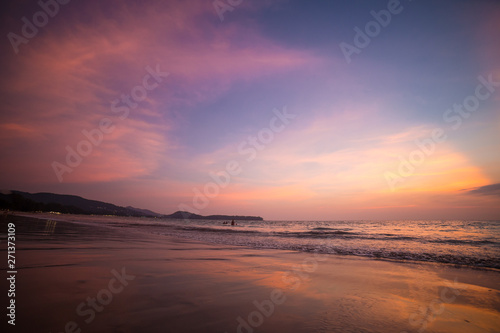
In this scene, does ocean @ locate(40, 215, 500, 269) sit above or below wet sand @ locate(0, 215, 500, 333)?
below

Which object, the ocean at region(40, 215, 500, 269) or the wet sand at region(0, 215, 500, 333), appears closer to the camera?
the wet sand at region(0, 215, 500, 333)

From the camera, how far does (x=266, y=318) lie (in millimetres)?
3438

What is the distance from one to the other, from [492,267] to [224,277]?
11575 mm

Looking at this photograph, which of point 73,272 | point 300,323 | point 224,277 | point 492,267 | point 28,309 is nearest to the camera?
point 28,309

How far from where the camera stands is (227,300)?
404cm

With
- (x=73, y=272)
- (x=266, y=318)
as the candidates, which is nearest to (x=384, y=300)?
(x=266, y=318)

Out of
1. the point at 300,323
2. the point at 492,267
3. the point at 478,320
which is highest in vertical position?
the point at 300,323

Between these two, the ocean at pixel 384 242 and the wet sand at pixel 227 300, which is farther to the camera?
the ocean at pixel 384 242

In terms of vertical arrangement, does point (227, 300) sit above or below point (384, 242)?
above

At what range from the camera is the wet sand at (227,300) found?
9.92 ft

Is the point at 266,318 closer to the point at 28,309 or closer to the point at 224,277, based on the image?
the point at 224,277

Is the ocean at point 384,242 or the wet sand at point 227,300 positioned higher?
the wet sand at point 227,300

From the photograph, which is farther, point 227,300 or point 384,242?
point 384,242

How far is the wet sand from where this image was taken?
3.02 m
